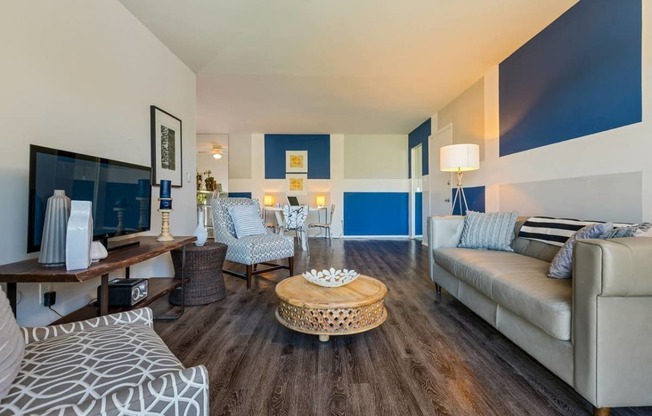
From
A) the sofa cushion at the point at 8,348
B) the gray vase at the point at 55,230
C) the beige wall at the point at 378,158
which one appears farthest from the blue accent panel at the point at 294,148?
the sofa cushion at the point at 8,348

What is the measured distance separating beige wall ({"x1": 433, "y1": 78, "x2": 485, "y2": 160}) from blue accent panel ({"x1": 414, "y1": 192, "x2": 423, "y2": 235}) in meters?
2.04

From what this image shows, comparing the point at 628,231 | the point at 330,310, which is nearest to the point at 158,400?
the point at 330,310

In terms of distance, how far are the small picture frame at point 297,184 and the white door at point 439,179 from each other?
2.77 m

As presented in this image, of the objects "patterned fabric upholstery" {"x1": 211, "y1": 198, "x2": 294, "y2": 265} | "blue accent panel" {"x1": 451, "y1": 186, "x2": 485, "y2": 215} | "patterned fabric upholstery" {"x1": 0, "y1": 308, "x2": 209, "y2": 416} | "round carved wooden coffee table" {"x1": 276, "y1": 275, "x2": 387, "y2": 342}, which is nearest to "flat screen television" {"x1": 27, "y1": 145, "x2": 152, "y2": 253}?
"patterned fabric upholstery" {"x1": 0, "y1": 308, "x2": 209, "y2": 416}

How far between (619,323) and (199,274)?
2.59 m

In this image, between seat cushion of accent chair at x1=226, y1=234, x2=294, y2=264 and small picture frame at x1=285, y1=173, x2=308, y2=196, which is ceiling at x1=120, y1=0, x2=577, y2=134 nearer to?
seat cushion of accent chair at x1=226, y1=234, x2=294, y2=264

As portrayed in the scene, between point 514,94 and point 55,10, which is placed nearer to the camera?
point 55,10

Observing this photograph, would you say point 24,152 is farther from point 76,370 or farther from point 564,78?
point 564,78

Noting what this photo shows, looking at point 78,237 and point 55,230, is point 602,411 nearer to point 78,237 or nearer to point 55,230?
point 78,237

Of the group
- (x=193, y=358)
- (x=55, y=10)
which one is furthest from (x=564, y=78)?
(x=55, y=10)

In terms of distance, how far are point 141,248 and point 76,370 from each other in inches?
52.2

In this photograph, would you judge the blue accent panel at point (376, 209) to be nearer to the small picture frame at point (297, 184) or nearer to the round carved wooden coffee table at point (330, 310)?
the small picture frame at point (297, 184)

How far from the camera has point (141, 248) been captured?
6.43 feet

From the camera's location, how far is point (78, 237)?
137cm
